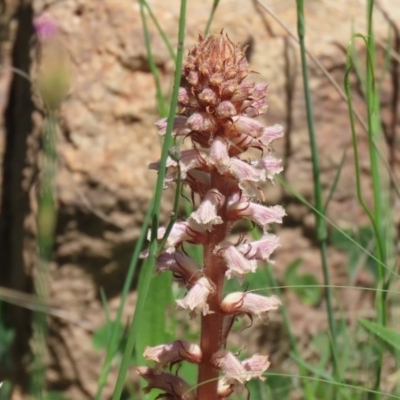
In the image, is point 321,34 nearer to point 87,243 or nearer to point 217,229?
point 87,243

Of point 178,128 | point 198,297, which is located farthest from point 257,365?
point 178,128

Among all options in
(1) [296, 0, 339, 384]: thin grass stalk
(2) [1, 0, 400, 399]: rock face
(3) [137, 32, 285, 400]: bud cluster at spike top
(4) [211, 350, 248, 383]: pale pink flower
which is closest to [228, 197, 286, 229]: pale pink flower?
(3) [137, 32, 285, 400]: bud cluster at spike top

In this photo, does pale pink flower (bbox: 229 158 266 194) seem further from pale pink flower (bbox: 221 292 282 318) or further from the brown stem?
pale pink flower (bbox: 221 292 282 318)

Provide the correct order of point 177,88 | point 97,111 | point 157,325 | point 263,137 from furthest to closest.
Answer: point 97,111
point 157,325
point 263,137
point 177,88

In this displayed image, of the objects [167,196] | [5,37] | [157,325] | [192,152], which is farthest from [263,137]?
[5,37]

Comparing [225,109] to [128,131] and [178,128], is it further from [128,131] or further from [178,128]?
[128,131]

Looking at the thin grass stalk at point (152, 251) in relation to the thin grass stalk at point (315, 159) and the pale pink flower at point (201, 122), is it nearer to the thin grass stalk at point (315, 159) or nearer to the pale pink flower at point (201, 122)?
the pale pink flower at point (201, 122)

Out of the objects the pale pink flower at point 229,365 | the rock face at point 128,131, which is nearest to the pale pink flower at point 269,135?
the pale pink flower at point 229,365
